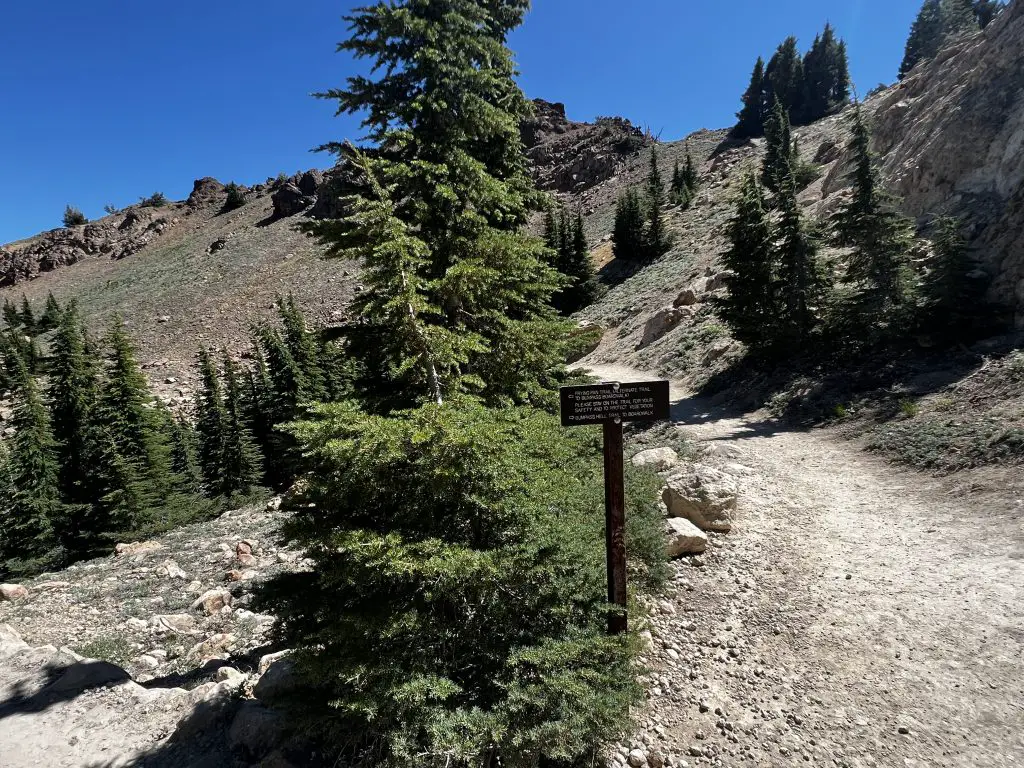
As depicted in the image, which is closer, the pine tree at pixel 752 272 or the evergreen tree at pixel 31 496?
the pine tree at pixel 752 272

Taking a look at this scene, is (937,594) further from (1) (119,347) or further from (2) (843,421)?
(1) (119,347)

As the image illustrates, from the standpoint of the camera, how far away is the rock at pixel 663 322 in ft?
89.0

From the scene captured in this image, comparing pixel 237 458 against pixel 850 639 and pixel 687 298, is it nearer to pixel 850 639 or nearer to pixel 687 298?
pixel 687 298

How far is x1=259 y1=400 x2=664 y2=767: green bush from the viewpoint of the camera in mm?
4008

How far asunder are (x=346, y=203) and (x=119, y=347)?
2205 centimetres

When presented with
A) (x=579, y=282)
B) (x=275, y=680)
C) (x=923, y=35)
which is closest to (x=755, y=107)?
(x=923, y=35)

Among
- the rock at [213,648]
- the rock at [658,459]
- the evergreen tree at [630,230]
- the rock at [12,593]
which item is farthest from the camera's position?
the evergreen tree at [630,230]

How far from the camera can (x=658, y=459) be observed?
10078 mm

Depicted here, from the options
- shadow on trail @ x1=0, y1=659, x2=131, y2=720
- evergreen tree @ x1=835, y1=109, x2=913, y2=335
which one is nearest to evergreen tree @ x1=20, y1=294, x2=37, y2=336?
shadow on trail @ x1=0, y1=659, x2=131, y2=720

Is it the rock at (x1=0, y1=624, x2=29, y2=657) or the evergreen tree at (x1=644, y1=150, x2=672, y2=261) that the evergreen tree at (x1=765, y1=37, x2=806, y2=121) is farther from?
the rock at (x1=0, y1=624, x2=29, y2=657)

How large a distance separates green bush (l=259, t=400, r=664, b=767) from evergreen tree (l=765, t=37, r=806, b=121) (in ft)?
291

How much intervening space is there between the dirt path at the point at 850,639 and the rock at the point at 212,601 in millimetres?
9298

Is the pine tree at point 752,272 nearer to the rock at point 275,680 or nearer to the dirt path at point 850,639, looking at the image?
the dirt path at point 850,639

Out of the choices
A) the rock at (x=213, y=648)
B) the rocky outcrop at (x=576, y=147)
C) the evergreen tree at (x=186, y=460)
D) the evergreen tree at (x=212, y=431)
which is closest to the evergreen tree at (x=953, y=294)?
the rock at (x=213, y=648)
